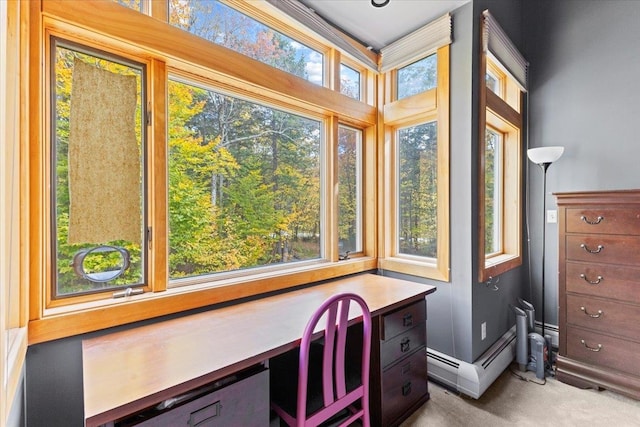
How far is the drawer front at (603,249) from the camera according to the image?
1856 millimetres

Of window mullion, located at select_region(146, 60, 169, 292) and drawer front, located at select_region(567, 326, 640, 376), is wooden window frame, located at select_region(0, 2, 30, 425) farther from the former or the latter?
drawer front, located at select_region(567, 326, 640, 376)

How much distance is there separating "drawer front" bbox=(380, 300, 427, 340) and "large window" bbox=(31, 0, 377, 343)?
24.5 inches

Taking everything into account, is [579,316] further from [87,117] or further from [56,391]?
[87,117]

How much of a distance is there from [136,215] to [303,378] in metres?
1.04

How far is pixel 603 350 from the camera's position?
1958mm

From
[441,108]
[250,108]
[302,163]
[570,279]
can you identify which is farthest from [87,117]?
[570,279]

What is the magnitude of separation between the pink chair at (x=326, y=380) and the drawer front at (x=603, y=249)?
1.70 metres

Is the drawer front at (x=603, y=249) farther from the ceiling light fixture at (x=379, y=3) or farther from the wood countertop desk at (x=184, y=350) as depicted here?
the ceiling light fixture at (x=379, y=3)

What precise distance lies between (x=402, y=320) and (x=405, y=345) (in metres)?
0.16

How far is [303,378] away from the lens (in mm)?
1167

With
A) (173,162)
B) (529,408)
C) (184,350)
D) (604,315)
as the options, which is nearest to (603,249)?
(604,315)

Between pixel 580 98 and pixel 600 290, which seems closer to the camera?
A: pixel 600 290

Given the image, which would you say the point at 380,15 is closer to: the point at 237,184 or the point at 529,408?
the point at 237,184

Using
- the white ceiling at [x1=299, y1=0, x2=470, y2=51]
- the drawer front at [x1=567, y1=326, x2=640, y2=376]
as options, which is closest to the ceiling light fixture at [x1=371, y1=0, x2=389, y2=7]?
the white ceiling at [x1=299, y1=0, x2=470, y2=51]
